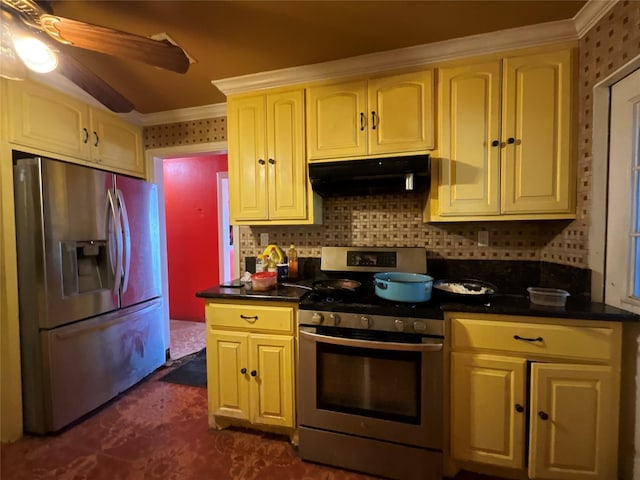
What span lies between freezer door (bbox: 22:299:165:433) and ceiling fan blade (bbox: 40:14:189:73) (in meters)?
1.69

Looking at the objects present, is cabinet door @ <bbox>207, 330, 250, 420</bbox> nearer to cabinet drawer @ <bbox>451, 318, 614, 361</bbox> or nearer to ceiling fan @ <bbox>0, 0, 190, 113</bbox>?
cabinet drawer @ <bbox>451, 318, 614, 361</bbox>

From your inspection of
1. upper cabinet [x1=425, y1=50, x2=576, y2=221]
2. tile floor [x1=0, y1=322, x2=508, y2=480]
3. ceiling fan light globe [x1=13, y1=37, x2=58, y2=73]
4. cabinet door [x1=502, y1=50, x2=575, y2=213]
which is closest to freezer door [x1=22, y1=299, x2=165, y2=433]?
tile floor [x1=0, y1=322, x2=508, y2=480]

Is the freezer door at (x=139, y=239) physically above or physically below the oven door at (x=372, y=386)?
above

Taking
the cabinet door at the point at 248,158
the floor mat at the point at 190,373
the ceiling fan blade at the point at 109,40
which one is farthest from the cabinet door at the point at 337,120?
the floor mat at the point at 190,373

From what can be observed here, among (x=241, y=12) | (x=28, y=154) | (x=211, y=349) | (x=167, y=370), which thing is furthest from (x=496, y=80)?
(x=167, y=370)

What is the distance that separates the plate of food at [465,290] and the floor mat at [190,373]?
206 centimetres

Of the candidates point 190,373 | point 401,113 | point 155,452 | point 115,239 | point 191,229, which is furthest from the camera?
point 191,229

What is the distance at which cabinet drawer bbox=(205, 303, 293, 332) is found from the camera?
1.74 metres

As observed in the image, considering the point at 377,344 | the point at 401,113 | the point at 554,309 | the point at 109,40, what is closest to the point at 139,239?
the point at 109,40

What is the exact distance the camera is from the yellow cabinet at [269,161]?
2047 millimetres

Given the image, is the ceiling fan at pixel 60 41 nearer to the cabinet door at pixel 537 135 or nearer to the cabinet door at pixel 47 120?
the cabinet door at pixel 47 120

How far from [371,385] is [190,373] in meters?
1.87

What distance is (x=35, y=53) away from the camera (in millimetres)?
1188

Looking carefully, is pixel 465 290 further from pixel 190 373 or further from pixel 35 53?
pixel 190 373
